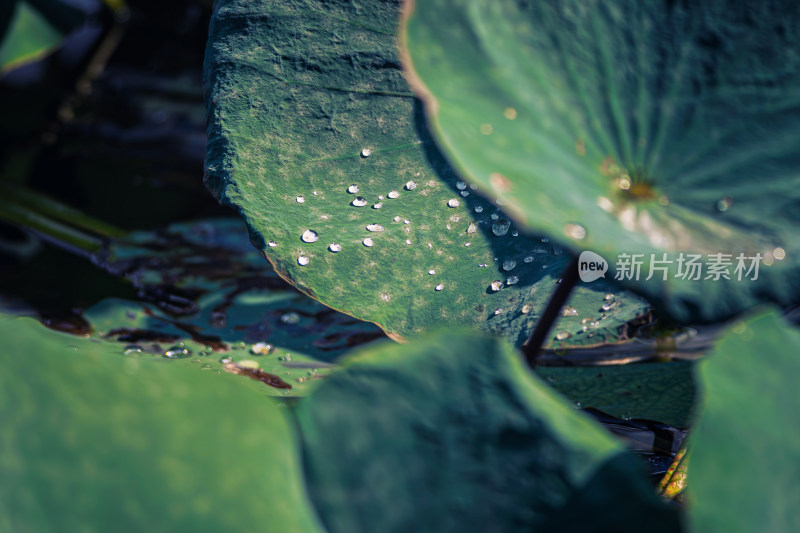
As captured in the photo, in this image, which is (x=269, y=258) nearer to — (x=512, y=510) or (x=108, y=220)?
(x=512, y=510)

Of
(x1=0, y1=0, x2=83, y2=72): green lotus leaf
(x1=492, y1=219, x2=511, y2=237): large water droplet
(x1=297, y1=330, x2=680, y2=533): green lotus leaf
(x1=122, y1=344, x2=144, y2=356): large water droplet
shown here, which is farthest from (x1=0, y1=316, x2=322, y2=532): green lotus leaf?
(x1=0, y1=0, x2=83, y2=72): green lotus leaf

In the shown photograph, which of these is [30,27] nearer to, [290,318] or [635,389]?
[290,318]

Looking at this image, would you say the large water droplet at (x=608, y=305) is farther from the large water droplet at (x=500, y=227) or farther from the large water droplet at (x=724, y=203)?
the large water droplet at (x=724, y=203)

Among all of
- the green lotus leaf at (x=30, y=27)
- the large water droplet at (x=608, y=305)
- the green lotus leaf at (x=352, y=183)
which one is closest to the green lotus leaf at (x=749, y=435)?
the green lotus leaf at (x=352, y=183)

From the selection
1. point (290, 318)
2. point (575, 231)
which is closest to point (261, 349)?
point (290, 318)

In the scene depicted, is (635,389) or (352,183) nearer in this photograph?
(352,183)

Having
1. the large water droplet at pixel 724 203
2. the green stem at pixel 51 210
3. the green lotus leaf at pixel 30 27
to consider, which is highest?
the large water droplet at pixel 724 203
